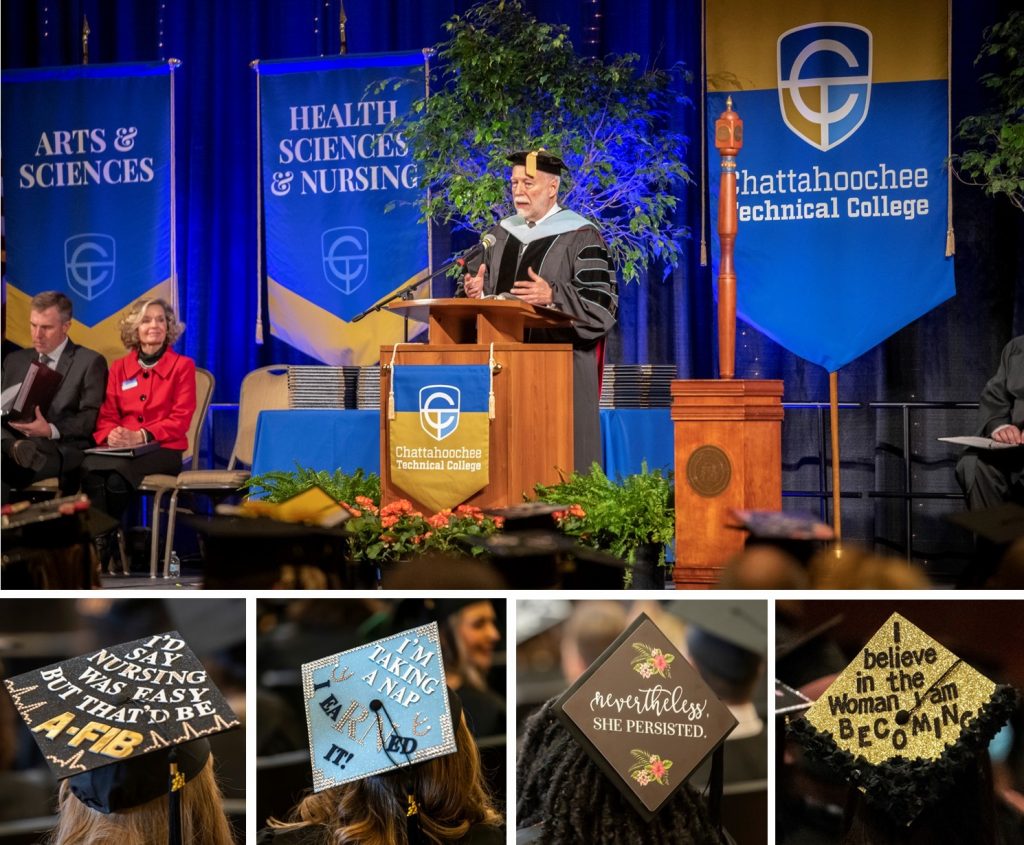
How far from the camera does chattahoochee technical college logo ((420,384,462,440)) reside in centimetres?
400

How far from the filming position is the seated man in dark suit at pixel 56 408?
5.62 m

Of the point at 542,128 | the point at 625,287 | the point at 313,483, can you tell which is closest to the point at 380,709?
the point at 313,483

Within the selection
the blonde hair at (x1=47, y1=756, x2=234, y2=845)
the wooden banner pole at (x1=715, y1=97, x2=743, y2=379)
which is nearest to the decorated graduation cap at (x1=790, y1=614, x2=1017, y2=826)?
the blonde hair at (x1=47, y1=756, x2=234, y2=845)

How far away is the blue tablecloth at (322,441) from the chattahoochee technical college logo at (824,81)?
2586 millimetres

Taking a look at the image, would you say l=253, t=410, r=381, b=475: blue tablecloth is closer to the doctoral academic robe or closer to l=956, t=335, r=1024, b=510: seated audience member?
the doctoral academic robe

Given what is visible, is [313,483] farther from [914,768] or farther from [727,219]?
[914,768]

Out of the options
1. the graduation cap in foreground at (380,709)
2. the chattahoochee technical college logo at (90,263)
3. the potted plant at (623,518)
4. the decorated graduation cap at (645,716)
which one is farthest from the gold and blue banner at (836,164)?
the graduation cap in foreground at (380,709)

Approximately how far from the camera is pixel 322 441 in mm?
5090

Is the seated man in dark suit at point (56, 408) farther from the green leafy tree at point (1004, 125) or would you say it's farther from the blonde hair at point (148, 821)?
the green leafy tree at point (1004, 125)

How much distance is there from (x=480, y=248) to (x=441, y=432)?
1.43 m

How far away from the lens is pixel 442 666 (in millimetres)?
2564

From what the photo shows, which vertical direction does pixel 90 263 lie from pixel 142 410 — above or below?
above

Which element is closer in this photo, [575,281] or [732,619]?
[732,619]

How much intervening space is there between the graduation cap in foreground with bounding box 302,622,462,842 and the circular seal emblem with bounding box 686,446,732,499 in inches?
46.9
